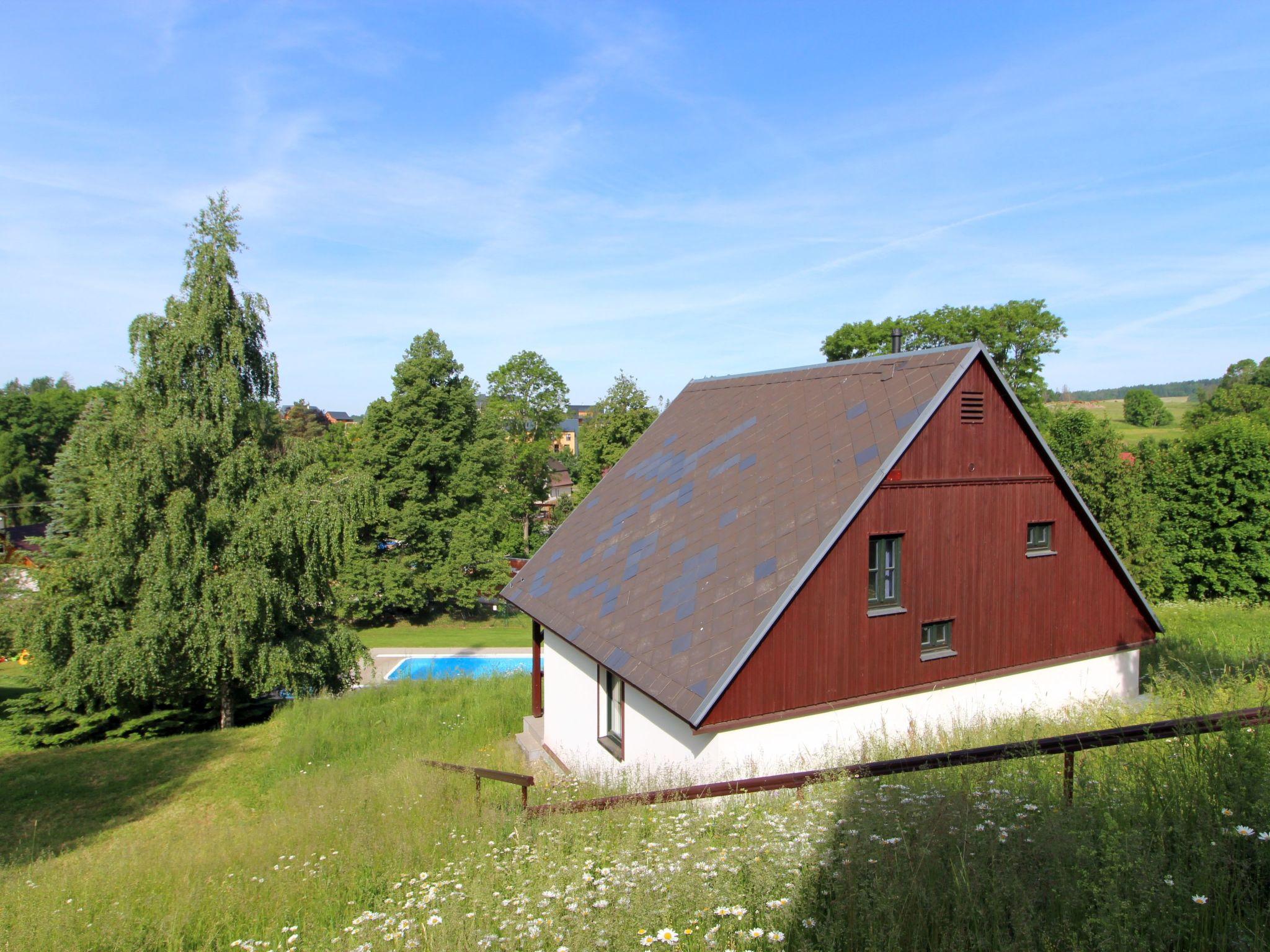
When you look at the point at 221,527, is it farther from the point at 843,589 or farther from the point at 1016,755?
the point at 1016,755

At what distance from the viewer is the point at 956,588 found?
1182 cm

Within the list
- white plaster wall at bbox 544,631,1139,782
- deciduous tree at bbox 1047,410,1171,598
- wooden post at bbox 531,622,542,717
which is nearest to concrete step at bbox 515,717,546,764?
wooden post at bbox 531,622,542,717

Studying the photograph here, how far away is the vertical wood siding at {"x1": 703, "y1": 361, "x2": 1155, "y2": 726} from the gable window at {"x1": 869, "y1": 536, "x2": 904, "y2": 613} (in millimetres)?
152

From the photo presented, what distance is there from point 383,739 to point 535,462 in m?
40.3

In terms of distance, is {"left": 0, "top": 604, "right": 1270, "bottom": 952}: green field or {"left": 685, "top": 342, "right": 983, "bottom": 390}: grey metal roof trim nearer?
{"left": 0, "top": 604, "right": 1270, "bottom": 952}: green field

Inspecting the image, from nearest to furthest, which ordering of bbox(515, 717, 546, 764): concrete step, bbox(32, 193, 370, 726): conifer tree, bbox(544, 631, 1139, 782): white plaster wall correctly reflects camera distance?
bbox(544, 631, 1139, 782): white plaster wall
bbox(515, 717, 546, 764): concrete step
bbox(32, 193, 370, 726): conifer tree

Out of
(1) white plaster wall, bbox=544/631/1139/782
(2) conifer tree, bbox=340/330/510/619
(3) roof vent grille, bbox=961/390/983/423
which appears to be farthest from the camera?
(2) conifer tree, bbox=340/330/510/619

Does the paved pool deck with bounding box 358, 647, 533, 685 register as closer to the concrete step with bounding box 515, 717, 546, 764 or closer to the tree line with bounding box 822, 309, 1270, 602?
the concrete step with bounding box 515, 717, 546, 764

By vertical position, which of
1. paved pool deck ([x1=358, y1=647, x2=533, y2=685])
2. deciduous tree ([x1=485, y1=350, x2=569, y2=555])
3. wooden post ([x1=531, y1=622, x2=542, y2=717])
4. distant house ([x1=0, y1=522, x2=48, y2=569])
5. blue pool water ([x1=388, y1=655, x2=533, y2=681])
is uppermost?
deciduous tree ([x1=485, y1=350, x2=569, y2=555])

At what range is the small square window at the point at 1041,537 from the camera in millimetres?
12836

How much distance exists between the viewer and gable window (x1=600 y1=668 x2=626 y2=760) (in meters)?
12.0

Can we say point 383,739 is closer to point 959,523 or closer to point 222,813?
point 222,813

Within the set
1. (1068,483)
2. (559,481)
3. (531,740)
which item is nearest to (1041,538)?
(1068,483)

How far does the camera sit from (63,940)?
20.2ft
